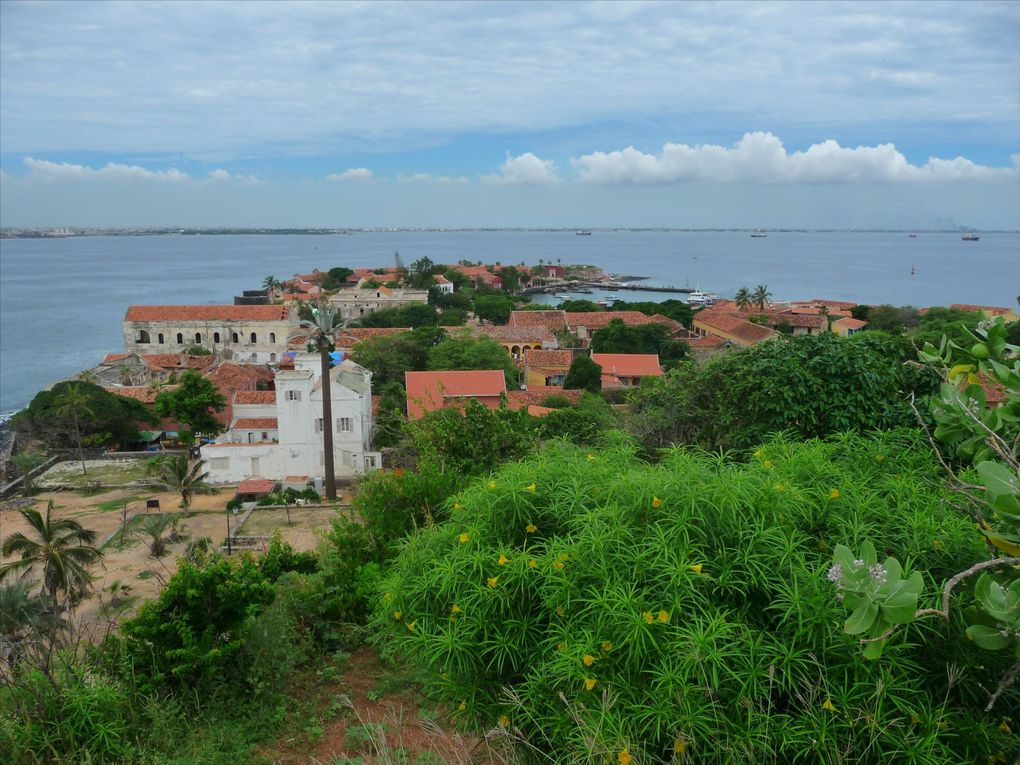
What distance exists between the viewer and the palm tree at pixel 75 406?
26781 mm

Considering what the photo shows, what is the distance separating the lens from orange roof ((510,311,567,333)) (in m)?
52.1

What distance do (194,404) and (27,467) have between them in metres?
6.12

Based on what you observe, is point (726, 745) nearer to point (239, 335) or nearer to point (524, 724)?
point (524, 724)

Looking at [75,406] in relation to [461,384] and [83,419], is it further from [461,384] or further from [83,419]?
[461,384]

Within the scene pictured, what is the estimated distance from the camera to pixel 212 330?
49.4m

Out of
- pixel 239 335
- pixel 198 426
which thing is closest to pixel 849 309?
Result: pixel 239 335

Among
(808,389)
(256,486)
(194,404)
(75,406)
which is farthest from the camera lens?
(194,404)

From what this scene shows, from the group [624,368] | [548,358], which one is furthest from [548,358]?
[624,368]

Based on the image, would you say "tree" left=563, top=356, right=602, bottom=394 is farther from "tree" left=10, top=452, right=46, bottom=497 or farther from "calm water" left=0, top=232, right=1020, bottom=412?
"calm water" left=0, top=232, right=1020, bottom=412

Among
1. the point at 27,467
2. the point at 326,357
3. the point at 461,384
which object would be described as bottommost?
the point at 27,467

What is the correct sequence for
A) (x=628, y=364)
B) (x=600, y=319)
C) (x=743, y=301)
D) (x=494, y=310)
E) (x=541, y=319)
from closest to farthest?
(x=628, y=364)
(x=541, y=319)
(x=600, y=319)
(x=494, y=310)
(x=743, y=301)

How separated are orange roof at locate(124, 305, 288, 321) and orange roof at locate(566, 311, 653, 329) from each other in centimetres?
2053

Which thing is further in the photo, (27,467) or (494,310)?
(494,310)

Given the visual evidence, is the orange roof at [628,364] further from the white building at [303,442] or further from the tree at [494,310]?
the tree at [494,310]
